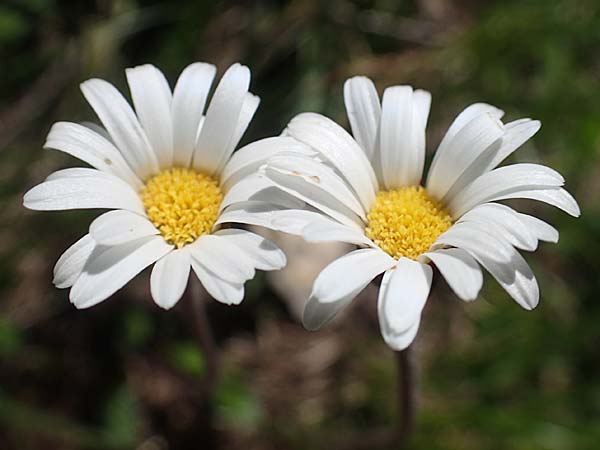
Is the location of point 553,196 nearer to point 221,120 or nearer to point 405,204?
point 405,204

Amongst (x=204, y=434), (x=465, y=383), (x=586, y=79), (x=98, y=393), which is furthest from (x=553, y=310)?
(x=98, y=393)

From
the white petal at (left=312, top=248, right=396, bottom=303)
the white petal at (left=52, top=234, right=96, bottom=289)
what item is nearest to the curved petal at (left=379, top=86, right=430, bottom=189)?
the white petal at (left=312, top=248, right=396, bottom=303)

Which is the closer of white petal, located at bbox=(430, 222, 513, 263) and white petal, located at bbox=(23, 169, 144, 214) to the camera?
white petal, located at bbox=(430, 222, 513, 263)

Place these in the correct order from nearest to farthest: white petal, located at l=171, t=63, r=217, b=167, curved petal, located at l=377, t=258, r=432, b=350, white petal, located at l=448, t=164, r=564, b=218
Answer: curved petal, located at l=377, t=258, r=432, b=350 → white petal, located at l=448, t=164, r=564, b=218 → white petal, located at l=171, t=63, r=217, b=167

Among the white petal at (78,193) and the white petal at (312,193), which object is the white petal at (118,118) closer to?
the white petal at (78,193)

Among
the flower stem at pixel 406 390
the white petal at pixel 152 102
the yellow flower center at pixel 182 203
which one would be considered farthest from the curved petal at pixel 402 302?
the white petal at pixel 152 102

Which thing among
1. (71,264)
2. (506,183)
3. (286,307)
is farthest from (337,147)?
(286,307)

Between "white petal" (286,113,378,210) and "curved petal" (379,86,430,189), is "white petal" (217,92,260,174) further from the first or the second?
"curved petal" (379,86,430,189)
